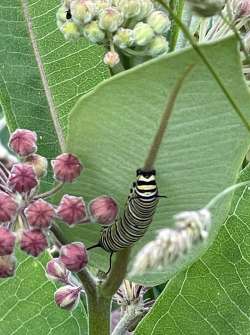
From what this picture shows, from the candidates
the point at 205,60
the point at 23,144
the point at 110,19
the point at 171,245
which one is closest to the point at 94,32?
the point at 110,19

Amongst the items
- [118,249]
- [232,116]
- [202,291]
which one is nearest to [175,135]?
[232,116]

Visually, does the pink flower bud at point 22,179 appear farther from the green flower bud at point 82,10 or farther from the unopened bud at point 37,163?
the green flower bud at point 82,10

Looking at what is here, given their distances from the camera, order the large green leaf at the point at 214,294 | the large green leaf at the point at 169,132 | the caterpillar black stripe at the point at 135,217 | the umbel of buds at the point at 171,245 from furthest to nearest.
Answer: the large green leaf at the point at 214,294 < the caterpillar black stripe at the point at 135,217 < the large green leaf at the point at 169,132 < the umbel of buds at the point at 171,245

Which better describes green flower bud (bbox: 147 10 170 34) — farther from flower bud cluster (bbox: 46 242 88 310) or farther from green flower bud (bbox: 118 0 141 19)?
flower bud cluster (bbox: 46 242 88 310)

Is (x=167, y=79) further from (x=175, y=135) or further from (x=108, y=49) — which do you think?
(x=108, y=49)

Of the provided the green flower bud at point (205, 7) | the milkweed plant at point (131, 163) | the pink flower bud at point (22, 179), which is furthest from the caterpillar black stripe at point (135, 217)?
the green flower bud at point (205, 7)

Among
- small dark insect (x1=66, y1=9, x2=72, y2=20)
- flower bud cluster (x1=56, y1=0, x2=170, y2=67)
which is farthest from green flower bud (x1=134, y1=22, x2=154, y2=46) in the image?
small dark insect (x1=66, y1=9, x2=72, y2=20)
